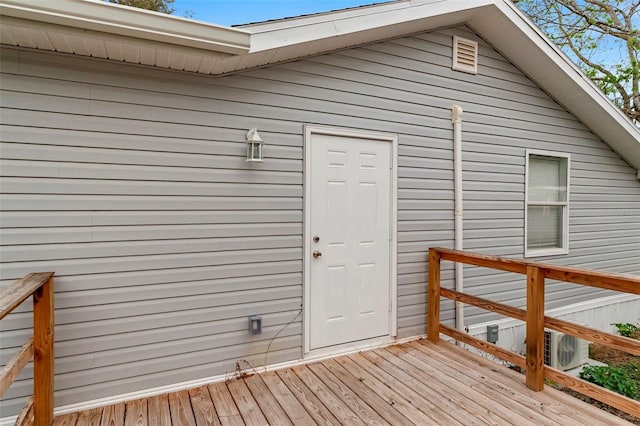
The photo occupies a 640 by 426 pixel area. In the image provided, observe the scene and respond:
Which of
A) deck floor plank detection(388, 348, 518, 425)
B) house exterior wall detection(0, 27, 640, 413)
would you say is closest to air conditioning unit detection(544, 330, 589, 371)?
house exterior wall detection(0, 27, 640, 413)

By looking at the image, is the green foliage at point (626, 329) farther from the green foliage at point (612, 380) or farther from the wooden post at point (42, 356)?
the wooden post at point (42, 356)

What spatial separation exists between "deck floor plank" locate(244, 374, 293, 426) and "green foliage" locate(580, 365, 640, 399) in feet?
11.1

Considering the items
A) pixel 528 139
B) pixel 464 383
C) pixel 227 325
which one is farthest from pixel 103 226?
pixel 528 139

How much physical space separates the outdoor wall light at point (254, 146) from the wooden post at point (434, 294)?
2.07 metres

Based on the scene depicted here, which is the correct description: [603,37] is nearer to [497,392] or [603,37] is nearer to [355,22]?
[355,22]

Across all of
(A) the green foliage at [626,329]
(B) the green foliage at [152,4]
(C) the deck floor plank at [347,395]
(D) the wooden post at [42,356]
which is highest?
(B) the green foliage at [152,4]

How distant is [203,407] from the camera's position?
2604 millimetres

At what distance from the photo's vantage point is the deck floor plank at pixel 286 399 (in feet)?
8.05

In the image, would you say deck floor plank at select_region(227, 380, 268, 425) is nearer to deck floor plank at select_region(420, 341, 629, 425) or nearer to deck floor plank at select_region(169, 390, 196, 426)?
deck floor plank at select_region(169, 390, 196, 426)

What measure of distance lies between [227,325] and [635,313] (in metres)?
6.59

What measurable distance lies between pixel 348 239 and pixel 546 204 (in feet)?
10.2

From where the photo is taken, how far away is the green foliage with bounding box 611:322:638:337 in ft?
17.7

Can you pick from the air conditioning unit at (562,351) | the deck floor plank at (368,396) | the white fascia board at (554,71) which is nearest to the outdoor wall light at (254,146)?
the deck floor plank at (368,396)

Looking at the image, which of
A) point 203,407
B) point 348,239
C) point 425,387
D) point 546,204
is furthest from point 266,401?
point 546,204
